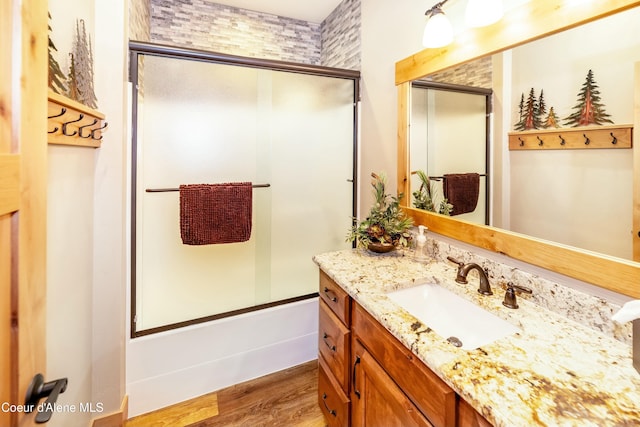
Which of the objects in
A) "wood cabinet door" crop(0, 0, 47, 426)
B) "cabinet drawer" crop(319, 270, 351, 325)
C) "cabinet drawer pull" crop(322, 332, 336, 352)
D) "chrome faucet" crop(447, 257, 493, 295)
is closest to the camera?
"wood cabinet door" crop(0, 0, 47, 426)

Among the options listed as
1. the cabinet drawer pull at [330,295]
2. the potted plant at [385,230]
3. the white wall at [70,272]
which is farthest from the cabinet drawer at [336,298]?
the white wall at [70,272]

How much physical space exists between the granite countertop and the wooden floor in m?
0.96

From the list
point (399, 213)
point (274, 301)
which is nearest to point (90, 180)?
point (274, 301)

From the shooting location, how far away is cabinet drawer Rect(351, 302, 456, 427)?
2.29 ft

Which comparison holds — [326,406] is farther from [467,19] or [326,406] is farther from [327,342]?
[467,19]

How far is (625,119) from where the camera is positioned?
0.81 metres

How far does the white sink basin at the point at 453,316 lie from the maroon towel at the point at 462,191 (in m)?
0.40

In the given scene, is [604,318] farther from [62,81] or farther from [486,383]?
[62,81]

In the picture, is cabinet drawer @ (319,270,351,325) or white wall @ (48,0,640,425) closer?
cabinet drawer @ (319,270,351,325)

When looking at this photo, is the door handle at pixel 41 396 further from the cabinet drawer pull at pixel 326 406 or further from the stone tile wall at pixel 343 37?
the stone tile wall at pixel 343 37

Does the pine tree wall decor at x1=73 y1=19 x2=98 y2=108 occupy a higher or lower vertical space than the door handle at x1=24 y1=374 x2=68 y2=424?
higher

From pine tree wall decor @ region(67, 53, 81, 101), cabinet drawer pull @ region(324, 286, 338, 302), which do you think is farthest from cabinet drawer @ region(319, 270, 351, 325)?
pine tree wall decor @ region(67, 53, 81, 101)

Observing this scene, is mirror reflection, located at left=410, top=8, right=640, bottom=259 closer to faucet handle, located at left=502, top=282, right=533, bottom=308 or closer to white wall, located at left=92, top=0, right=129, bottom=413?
faucet handle, located at left=502, top=282, right=533, bottom=308

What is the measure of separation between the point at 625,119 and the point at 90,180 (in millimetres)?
1984
